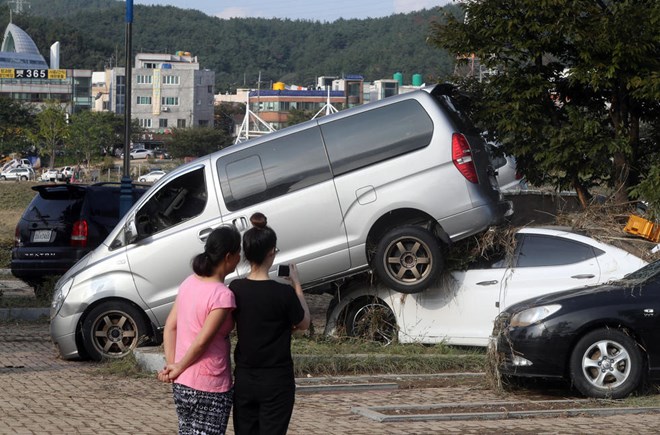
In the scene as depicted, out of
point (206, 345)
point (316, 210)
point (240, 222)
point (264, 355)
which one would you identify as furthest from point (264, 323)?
point (240, 222)

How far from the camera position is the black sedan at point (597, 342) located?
9.35 metres

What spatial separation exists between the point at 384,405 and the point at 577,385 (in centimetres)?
166

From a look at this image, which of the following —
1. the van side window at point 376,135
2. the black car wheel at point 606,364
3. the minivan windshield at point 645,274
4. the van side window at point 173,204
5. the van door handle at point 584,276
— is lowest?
the black car wheel at point 606,364

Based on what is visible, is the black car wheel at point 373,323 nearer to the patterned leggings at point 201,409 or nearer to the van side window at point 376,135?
the van side window at point 376,135

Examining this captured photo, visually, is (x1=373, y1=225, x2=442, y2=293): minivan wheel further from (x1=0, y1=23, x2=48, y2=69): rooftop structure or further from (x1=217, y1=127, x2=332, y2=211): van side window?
(x1=0, y1=23, x2=48, y2=69): rooftop structure

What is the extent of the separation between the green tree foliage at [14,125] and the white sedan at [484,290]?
92.4 metres

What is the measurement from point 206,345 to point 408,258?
6124 mm

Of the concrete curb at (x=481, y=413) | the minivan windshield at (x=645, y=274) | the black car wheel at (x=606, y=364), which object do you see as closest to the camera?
the concrete curb at (x=481, y=413)

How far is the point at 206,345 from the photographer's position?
5535 mm

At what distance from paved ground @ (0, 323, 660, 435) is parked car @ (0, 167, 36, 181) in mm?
76458

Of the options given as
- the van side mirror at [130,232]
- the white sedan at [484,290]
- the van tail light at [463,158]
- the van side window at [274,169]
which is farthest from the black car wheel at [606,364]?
the van side mirror at [130,232]

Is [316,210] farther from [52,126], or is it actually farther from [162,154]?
[162,154]

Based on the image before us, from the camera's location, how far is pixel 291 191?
11.8 metres

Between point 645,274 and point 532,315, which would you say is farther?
point 645,274
